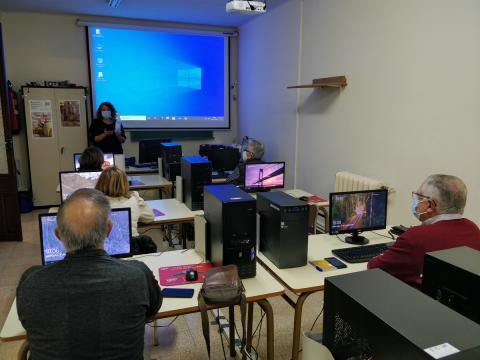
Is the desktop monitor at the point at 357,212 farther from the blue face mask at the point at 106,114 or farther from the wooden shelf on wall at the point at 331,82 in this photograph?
the blue face mask at the point at 106,114

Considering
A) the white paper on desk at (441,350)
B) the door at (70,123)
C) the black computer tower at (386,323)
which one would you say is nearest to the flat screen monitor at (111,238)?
the black computer tower at (386,323)

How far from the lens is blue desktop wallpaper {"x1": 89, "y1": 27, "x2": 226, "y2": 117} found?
20.4 feet

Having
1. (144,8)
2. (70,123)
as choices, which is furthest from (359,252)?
(70,123)

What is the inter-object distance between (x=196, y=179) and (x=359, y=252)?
5.31 ft

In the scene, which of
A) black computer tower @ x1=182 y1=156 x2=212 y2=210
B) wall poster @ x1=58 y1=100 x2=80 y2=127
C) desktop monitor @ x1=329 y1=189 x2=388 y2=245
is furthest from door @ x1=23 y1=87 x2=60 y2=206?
desktop monitor @ x1=329 y1=189 x2=388 y2=245

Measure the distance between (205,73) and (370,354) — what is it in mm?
6576

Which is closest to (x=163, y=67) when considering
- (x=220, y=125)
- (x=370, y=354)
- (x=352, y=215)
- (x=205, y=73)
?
(x=205, y=73)

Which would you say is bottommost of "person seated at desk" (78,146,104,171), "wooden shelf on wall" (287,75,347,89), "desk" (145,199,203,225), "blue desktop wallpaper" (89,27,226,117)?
"desk" (145,199,203,225)

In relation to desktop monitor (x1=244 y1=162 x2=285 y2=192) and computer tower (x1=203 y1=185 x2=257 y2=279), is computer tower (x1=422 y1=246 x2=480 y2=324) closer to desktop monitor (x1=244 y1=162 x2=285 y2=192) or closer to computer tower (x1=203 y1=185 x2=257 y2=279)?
computer tower (x1=203 y1=185 x2=257 y2=279)

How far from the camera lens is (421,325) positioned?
0.71 meters

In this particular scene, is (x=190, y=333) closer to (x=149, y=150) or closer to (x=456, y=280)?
(x=456, y=280)

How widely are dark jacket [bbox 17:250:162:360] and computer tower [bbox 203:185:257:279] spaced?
71 centimetres

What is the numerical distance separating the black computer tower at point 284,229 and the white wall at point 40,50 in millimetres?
5179

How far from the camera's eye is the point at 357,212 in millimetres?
2598
